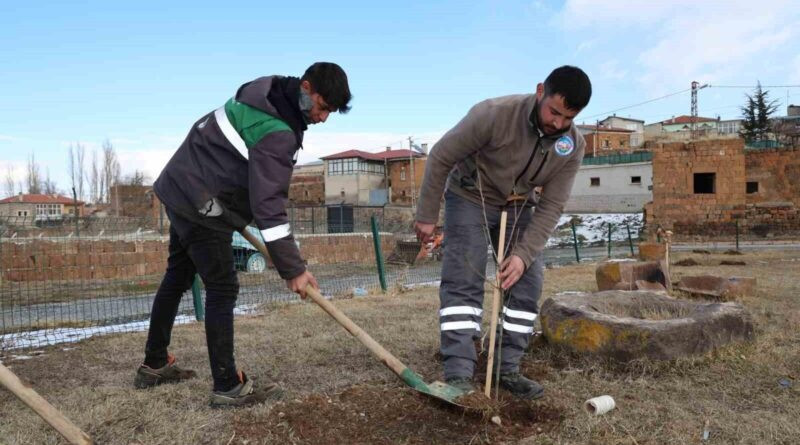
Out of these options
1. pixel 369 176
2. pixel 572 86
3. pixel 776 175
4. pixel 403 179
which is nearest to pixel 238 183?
pixel 572 86

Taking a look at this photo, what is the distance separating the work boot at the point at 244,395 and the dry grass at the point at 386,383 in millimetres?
70

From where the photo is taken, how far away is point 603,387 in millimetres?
3207

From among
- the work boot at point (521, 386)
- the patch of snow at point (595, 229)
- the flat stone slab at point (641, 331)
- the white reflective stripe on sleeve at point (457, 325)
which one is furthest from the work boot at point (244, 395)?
the patch of snow at point (595, 229)

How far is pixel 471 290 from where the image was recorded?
10.3 feet

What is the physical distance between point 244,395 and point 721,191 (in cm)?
2587

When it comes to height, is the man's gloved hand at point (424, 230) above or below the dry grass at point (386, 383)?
above

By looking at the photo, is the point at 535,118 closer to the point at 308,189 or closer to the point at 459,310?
the point at 459,310

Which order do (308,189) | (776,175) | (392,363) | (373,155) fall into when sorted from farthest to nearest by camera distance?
1. (308,189)
2. (373,155)
3. (776,175)
4. (392,363)

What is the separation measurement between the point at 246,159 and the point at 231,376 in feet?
3.55

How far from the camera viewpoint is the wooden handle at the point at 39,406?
2.01 m

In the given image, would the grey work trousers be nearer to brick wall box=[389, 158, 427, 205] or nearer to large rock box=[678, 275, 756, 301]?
large rock box=[678, 275, 756, 301]

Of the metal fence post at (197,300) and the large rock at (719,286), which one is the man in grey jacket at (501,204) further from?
the large rock at (719,286)

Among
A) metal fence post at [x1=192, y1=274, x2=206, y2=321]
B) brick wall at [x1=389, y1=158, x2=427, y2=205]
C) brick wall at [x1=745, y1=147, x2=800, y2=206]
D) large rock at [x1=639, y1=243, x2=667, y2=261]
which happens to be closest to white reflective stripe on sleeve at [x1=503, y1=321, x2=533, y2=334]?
metal fence post at [x1=192, y1=274, x2=206, y2=321]

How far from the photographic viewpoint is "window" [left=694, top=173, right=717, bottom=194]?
1013 inches
